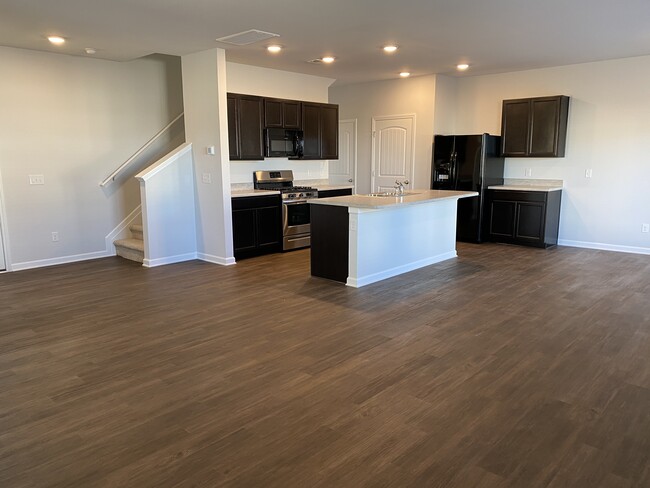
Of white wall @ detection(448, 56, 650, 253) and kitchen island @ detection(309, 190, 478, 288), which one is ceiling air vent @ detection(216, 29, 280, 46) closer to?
kitchen island @ detection(309, 190, 478, 288)

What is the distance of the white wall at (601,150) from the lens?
6.74 m

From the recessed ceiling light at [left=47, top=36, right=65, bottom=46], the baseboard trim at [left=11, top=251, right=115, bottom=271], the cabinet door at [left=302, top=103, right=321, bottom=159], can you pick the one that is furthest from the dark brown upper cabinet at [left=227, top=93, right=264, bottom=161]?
the baseboard trim at [left=11, top=251, right=115, bottom=271]

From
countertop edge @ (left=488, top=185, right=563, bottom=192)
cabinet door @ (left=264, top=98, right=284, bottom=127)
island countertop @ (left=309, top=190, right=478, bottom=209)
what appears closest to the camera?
island countertop @ (left=309, top=190, right=478, bottom=209)

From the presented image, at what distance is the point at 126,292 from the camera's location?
5062mm

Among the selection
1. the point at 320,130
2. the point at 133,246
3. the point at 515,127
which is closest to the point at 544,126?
the point at 515,127

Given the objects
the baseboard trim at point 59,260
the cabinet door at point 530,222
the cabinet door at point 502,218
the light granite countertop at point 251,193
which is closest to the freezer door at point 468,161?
the cabinet door at point 502,218

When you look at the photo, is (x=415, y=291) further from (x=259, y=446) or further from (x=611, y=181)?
(x=611, y=181)

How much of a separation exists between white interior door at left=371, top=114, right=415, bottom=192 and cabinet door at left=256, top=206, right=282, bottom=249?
2.83 meters

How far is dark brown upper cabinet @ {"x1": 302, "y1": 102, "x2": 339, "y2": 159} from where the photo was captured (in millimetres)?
7590

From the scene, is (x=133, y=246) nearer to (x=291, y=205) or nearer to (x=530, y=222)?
(x=291, y=205)

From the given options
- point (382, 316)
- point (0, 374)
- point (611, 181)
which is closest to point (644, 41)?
point (611, 181)

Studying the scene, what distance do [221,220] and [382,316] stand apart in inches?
114

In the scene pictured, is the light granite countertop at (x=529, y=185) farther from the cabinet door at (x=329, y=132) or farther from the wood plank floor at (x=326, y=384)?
the cabinet door at (x=329, y=132)

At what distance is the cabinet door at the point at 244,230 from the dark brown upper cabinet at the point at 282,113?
1364mm
